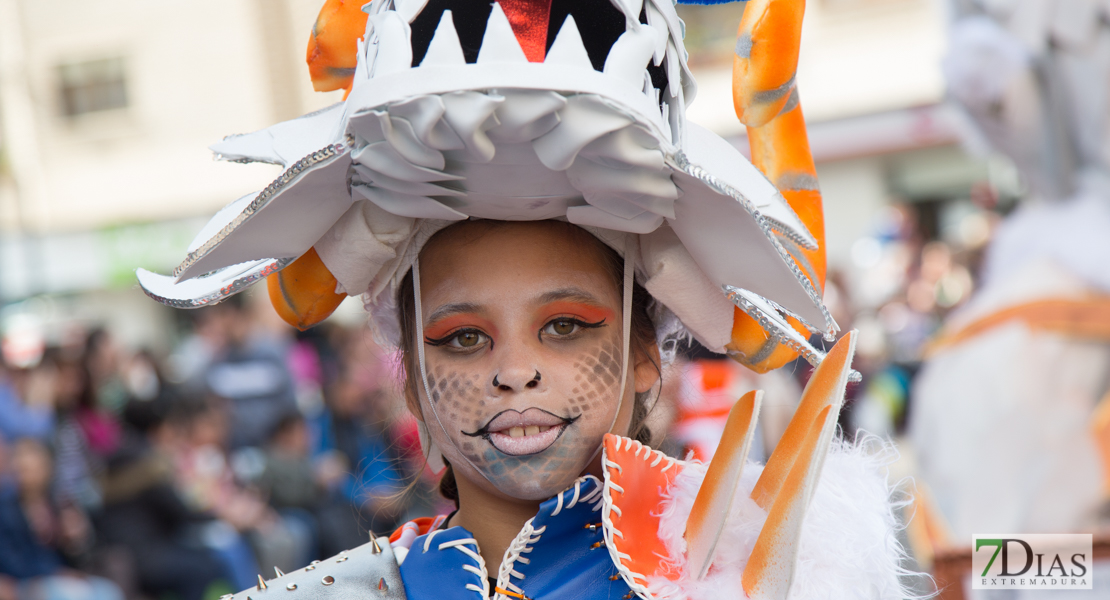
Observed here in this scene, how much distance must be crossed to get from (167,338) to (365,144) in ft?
44.0

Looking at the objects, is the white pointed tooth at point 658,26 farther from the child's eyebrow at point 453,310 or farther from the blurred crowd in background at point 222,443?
the blurred crowd in background at point 222,443

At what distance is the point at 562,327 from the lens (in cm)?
141

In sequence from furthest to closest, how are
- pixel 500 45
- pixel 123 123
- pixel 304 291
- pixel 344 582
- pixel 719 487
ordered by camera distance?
pixel 123 123, pixel 304 291, pixel 344 582, pixel 719 487, pixel 500 45

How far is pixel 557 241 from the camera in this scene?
4.62 ft

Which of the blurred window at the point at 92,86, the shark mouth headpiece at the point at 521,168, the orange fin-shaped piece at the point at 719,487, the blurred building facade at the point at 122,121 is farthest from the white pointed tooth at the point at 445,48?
the blurred window at the point at 92,86

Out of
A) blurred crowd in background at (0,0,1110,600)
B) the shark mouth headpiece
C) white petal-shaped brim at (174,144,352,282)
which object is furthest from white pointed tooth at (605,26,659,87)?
blurred crowd in background at (0,0,1110,600)

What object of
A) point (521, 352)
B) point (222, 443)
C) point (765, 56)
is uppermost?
point (765, 56)

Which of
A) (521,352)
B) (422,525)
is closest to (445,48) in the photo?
(521,352)

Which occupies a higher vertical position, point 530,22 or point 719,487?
point 530,22

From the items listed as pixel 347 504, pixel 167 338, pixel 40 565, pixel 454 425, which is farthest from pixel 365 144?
pixel 167 338

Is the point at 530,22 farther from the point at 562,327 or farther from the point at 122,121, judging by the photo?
the point at 122,121

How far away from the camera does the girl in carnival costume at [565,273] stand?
120cm

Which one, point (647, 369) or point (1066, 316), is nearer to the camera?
point (647, 369)

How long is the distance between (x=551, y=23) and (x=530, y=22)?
31mm
